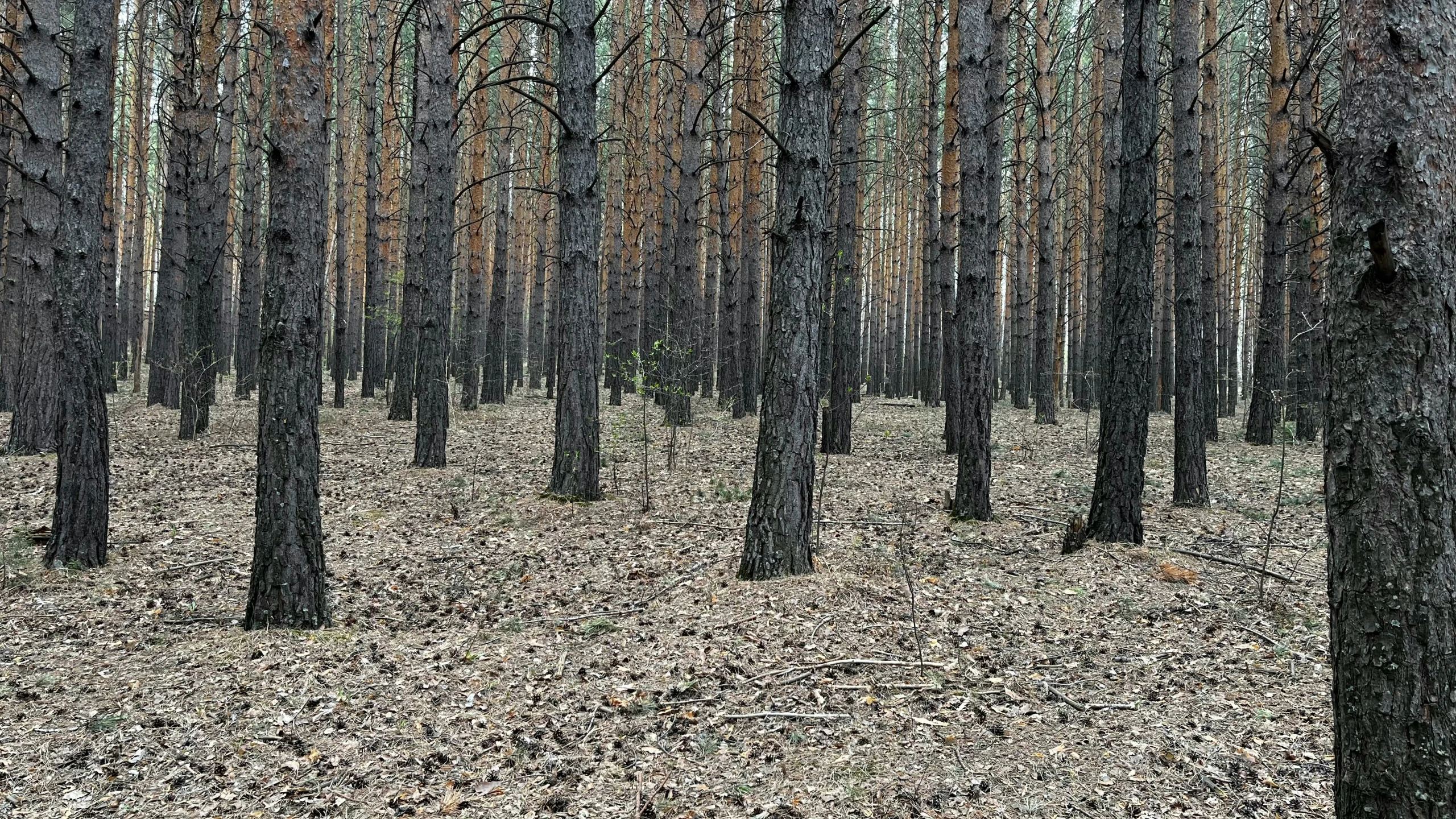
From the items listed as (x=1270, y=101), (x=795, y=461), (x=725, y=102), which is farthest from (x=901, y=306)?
(x=795, y=461)

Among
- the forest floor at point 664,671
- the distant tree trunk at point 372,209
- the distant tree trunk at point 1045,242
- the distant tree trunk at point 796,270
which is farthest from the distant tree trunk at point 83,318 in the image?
the distant tree trunk at point 1045,242

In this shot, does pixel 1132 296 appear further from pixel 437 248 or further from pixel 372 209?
pixel 372 209

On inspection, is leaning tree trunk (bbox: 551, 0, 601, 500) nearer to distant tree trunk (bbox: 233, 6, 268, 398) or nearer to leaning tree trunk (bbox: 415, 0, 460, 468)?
leaning tree trunk (bbox: 415, 0, 460, 468)

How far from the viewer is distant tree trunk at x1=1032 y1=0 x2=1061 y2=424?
15586mm

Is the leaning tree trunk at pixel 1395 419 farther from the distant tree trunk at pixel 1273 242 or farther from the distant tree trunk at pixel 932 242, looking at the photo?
the distant tree trunk at pixel 932 242

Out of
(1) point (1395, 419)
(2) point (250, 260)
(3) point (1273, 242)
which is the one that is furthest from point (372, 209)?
(1) point (1395, 419)

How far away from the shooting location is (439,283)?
10.1 meters

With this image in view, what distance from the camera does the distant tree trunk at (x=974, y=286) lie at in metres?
7.09

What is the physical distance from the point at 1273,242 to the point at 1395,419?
13312mm

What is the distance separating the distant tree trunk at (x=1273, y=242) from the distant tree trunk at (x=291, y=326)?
1236 cm

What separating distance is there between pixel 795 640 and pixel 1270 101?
13.4 metres

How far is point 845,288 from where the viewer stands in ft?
37.2

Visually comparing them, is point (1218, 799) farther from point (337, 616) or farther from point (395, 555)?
point (395, 555)

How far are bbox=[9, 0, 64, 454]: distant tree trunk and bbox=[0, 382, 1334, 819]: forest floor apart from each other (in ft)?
7.17
